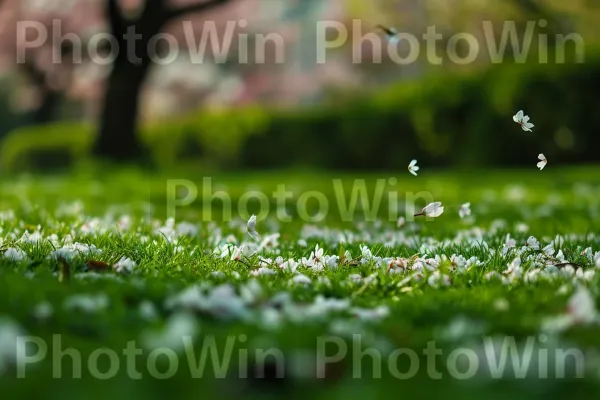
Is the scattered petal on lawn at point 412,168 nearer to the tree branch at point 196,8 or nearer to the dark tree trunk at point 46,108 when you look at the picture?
the tree branch at point 196,8

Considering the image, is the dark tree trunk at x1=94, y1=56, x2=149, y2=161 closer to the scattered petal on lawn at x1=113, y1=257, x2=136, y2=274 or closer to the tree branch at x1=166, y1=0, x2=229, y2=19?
the tree branch at x1=166, y1=0, x2=229, y2=19

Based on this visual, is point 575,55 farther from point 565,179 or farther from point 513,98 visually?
point 565,179

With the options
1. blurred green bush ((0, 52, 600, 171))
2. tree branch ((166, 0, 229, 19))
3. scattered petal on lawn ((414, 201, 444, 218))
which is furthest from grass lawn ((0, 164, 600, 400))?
blurred green bush ((0, 52, 600, 171))

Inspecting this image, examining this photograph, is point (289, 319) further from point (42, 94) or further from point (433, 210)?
point (42, 94)

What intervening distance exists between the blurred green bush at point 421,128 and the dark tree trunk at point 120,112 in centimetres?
291

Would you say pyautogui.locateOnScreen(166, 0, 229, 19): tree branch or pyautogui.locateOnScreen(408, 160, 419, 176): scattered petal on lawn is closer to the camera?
pyautogui.locateOnScreen(408, 160, 419, 176): scattered petal on lawn

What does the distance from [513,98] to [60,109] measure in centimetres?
4318

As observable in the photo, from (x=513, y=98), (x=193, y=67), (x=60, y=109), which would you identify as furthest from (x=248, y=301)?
(x=60, y=109)

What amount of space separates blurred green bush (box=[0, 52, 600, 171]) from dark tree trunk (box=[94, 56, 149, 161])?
291 cm

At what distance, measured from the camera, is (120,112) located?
17484 mm

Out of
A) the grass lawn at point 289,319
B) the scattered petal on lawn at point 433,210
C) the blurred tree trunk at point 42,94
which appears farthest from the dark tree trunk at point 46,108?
the scattered petal on lawn at point 433,210

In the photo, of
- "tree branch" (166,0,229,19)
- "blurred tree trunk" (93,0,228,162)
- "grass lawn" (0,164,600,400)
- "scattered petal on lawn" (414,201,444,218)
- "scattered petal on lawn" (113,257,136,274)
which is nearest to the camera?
"grass lawn" (0,164,600,400)

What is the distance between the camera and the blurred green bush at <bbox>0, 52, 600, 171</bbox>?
16.5 m

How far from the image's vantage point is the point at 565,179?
44.8 feet
